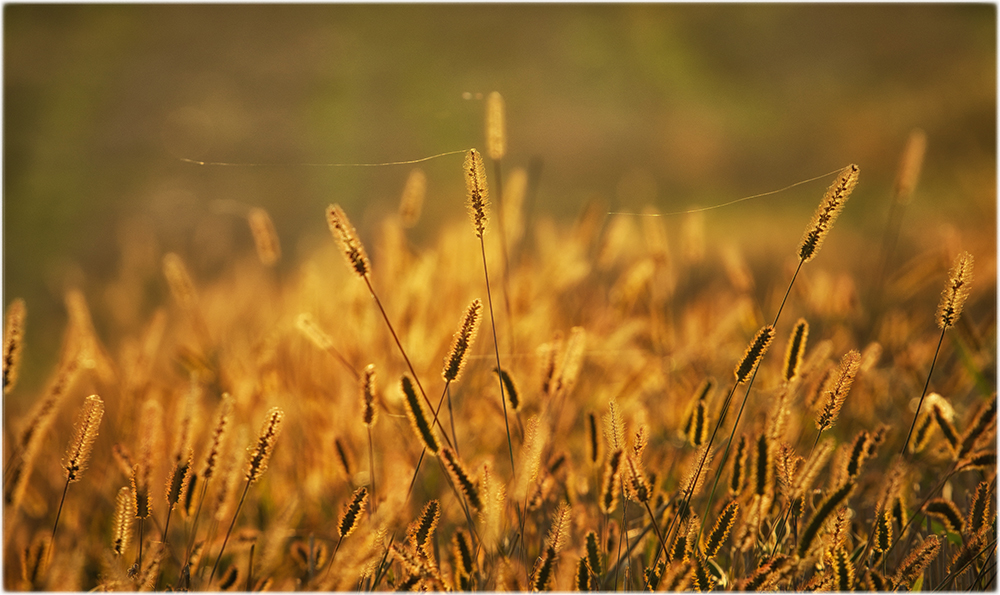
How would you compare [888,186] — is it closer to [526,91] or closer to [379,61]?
[526,91]

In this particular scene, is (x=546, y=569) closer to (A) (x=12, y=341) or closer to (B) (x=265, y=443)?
(B) (x=265, y=443)

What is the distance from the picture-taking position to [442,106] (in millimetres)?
1206

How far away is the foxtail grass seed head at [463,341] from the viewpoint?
477 mm

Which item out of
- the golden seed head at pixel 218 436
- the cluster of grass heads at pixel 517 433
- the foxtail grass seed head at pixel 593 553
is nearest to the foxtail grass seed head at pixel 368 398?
the cluster of grass heads at pixel 517 433

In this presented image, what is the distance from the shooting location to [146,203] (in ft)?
5.48

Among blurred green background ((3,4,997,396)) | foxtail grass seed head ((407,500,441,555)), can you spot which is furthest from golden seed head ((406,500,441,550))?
blurred green background ((3,4,997,396))

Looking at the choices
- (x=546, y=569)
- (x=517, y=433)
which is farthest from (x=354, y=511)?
(x=517, y=433)

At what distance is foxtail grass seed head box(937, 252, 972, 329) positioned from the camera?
0.49 m

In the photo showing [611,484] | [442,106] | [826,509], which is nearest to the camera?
[826,509]

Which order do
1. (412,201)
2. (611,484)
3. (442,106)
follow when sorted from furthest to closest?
1. (442,106)
2. (412,201)
3. (611,484)

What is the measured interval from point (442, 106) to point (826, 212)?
0.89 m

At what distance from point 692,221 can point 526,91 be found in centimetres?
78

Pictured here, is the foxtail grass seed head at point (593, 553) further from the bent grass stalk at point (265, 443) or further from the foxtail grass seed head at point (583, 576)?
the bent grass stalk at point (265, 443)

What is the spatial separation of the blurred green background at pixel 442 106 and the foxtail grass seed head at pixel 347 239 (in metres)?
0.78
